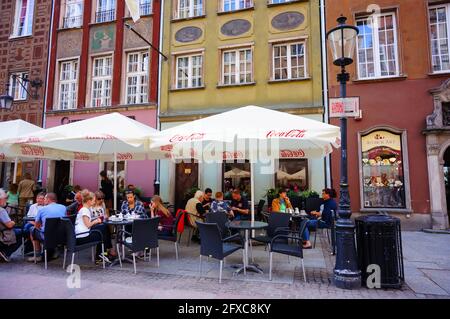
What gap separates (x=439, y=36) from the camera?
1105cm

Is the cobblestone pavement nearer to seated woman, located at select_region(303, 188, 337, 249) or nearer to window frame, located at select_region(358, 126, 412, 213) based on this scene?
seated woman, located at select_region(303, 188, 337, 249)

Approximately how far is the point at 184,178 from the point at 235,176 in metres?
2.18

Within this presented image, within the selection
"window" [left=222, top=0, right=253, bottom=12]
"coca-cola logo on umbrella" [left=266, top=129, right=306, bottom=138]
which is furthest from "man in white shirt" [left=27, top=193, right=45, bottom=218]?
"window" [left=222, top=0, right=253, bottom=12]

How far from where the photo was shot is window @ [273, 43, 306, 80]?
40.1ft

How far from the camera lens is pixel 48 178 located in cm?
→ 1473

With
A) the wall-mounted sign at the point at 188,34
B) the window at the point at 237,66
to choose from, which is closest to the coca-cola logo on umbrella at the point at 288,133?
the window at the point at 237,66

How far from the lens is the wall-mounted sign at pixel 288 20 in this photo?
12.2 m

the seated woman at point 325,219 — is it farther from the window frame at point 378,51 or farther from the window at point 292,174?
the window frame at point 378,51

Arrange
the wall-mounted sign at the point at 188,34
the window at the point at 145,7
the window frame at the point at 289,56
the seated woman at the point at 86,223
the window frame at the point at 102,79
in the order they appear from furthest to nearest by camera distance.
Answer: the window frame at the point at 102,79 < the window at the point at 145,7 < the wall-mounted sign at the point at 188,34 < the window frame at the point at 289,56 < the seated woman at the point at 86,223

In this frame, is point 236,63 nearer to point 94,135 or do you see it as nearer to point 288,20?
point 288,20

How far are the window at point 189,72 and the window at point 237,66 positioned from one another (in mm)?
1040

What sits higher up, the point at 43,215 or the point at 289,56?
the point at 289,56

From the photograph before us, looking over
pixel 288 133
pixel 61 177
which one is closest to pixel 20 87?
pixel 61 177

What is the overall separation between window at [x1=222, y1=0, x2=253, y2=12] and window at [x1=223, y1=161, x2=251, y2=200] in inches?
252
